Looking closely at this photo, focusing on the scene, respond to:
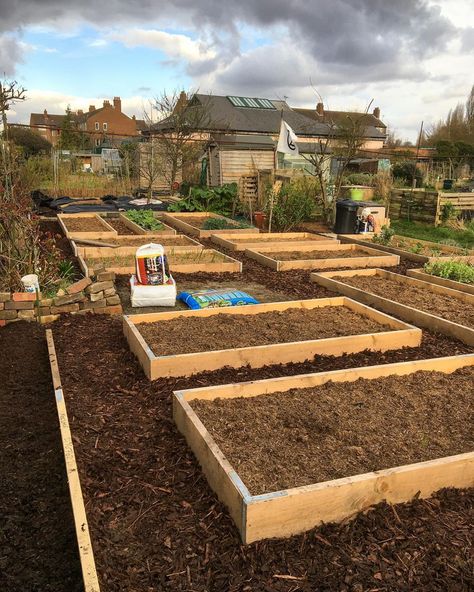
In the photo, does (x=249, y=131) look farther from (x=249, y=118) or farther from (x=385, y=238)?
(x=385, y=238)

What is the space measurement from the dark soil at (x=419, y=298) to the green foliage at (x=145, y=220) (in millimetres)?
5149

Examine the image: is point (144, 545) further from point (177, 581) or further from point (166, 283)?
point (166, 283)

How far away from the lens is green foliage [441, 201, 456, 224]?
42.6ft

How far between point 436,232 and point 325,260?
5.44 metres

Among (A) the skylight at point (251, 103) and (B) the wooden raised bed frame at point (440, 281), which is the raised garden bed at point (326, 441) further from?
(A) the skylight at point (251, 103)

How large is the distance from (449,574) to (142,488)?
150 centimetres

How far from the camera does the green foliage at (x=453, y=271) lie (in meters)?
7.25

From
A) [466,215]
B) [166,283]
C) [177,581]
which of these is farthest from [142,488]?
[466,215]

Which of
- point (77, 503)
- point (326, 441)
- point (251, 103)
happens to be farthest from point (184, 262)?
point (251, 103)

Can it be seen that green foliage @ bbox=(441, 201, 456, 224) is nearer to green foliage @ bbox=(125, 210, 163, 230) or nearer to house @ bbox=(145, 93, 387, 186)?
house @ bbox=(145, 93, 387, 186)

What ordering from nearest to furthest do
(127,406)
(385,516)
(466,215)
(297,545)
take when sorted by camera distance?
(297,545) < (385,516) < (127,406) < (466,215)

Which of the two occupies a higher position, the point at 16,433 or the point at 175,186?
the point at 175,186

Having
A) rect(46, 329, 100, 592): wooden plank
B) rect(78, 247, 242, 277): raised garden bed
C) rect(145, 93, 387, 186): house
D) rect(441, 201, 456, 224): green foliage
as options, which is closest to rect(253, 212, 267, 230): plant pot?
rect(145, 93, 387, 186): house

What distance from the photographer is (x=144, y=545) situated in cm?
226
